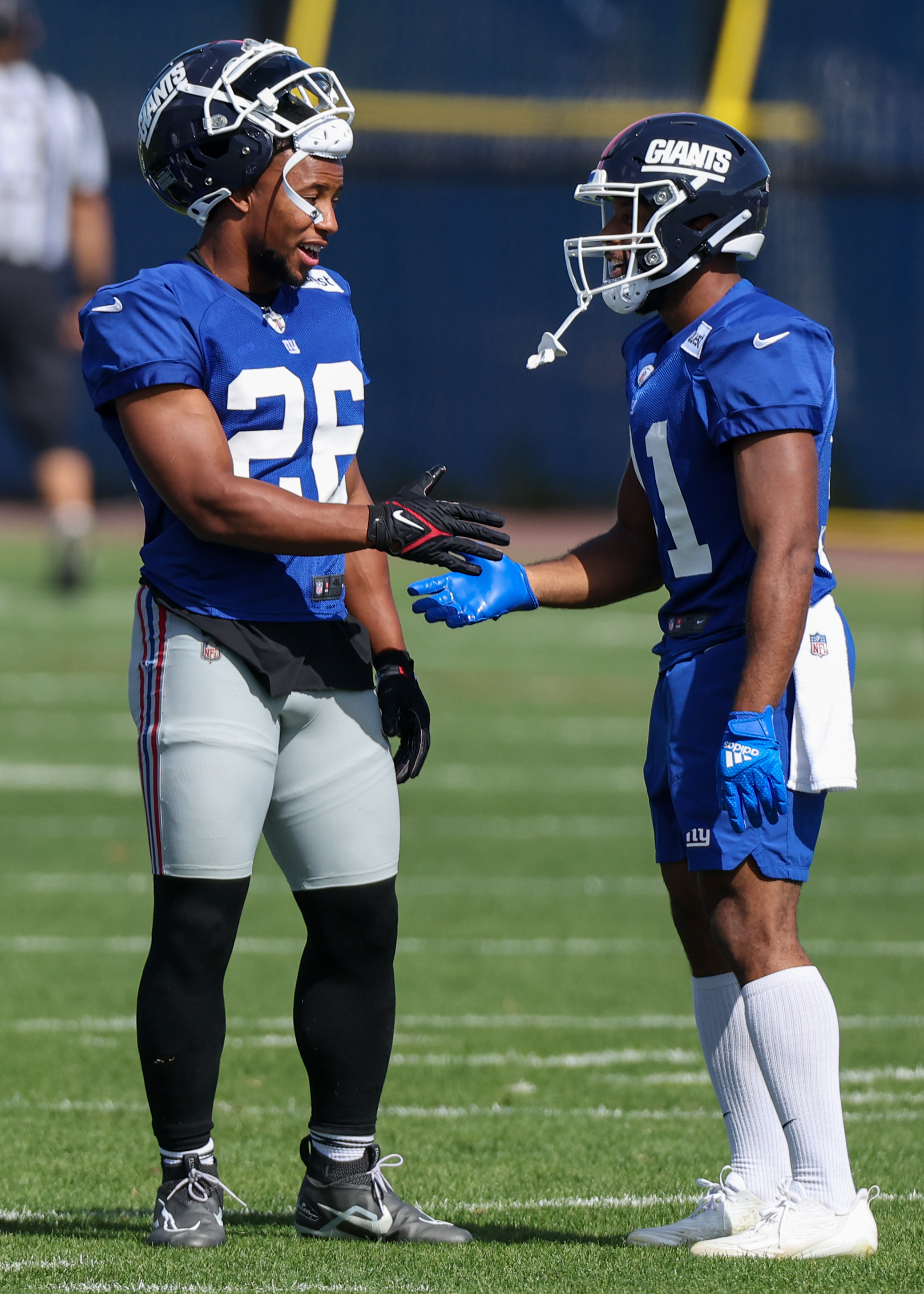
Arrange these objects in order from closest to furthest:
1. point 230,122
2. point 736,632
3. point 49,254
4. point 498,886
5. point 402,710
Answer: point 736,632, point 230,122, point 402,710, point 498,886, point 49,254

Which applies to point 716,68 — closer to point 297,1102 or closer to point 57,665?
point 57,665

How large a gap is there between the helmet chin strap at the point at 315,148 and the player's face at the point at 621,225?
478mm

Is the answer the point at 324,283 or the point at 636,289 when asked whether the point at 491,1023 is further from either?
the point at 636,289

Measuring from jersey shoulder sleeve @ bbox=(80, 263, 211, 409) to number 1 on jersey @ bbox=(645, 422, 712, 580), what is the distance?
78 cm

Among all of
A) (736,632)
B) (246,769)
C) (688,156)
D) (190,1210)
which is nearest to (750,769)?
(736,632)

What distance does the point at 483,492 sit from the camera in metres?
19.6

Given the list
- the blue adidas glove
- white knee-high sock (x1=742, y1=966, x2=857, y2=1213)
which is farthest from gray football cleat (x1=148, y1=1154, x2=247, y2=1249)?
the blue adidas glove

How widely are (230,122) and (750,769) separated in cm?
143

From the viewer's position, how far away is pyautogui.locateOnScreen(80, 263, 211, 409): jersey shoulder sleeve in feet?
10.8

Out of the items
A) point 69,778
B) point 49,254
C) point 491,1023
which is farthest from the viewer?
point 49,254

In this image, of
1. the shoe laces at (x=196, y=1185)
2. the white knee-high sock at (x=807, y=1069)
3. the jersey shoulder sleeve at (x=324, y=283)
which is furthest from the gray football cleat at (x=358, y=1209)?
the jersey shoulder sleeve at (x=324, y=283)

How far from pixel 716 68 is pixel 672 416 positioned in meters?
15.8

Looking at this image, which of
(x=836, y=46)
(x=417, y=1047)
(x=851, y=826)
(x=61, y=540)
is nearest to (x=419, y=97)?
(x=836, y=46)

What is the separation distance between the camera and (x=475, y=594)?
11.7 feet
